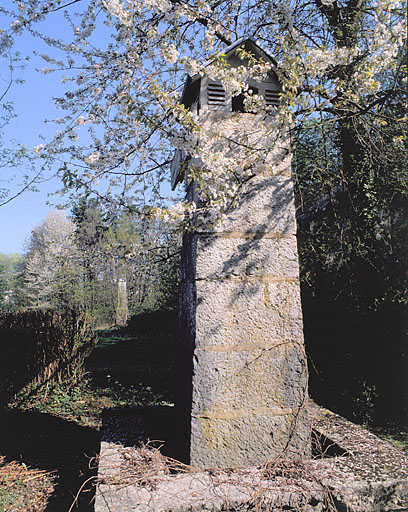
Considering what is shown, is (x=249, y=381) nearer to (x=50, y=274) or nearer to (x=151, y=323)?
(x=151, y=323)

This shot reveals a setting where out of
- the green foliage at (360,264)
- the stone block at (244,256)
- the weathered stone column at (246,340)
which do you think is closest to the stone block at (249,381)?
the weathered stone column at (246,340)

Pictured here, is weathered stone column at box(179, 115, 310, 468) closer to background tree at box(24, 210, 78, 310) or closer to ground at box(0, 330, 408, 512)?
ground at box(0, 330, 408, 512)

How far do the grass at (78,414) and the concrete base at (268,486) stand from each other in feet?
1.09

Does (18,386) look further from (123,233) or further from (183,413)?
(123,233)

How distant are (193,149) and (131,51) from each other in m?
1.84

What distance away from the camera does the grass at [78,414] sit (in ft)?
11.1

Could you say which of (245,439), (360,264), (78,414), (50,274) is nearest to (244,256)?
(245,439)

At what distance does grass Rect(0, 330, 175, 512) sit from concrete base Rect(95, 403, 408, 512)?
0.33 metres

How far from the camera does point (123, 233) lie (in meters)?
17.5

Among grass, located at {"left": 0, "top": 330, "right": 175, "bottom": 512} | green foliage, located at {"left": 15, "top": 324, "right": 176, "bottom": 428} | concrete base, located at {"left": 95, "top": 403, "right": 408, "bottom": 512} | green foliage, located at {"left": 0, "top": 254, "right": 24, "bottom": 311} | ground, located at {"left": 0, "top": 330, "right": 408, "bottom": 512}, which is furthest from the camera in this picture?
green foliage, located at {"left": 0, "top": 254, "right": 24, "bottom": 311}

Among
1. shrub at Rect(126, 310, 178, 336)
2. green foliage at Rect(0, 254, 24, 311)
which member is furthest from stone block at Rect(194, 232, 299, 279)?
green foliage at Rect(0, 254, 24, 311)

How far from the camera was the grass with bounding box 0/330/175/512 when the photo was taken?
3.40m

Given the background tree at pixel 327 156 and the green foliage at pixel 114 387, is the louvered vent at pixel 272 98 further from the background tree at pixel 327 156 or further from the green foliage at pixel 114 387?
the green foliage at pixel 114 387

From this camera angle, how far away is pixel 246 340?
2248mm
